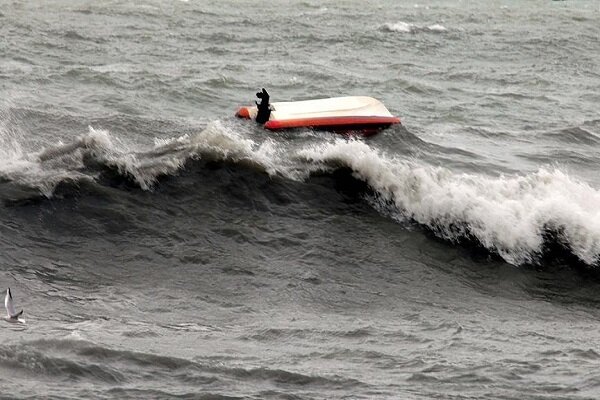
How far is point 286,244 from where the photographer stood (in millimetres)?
10992

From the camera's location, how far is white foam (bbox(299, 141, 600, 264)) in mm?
11219

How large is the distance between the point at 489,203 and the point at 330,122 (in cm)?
408

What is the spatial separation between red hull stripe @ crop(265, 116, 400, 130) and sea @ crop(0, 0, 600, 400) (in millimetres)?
175

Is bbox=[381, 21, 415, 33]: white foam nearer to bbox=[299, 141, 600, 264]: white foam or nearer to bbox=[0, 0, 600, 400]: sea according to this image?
bbox=[0, 0, 600, 400]: sea

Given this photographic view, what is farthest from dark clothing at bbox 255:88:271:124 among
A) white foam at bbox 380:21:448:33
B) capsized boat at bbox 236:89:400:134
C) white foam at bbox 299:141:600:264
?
white foam at bbox 380:21:448:33

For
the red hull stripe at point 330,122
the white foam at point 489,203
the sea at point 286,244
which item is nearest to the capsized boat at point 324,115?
the red hull stripe at point 330,122

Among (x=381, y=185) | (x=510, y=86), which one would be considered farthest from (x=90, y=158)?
(x=510, y=86)

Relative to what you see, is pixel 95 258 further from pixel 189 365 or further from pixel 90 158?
pixel 189 365

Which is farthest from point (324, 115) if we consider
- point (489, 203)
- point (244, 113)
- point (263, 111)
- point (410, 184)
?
point (489, 203)

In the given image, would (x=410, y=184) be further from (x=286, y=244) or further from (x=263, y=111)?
(x=263, y=111)

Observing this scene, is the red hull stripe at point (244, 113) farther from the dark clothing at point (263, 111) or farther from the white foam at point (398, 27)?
the white foam at point (398, 27)

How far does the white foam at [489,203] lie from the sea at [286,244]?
23 mm

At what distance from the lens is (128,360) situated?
7.32 meters

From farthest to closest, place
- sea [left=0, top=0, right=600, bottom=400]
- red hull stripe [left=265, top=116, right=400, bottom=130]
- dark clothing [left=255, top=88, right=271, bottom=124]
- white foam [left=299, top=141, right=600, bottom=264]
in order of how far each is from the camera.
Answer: dark clothing [left=255, top=88, right=271, bottom=124]
red hull stripe [left=265, top=116, right=400, bottom=130]
white foam [left=299, top=141, right=600, bottom=264]
sea [left=0, top=0, right=600, bottom=400]
